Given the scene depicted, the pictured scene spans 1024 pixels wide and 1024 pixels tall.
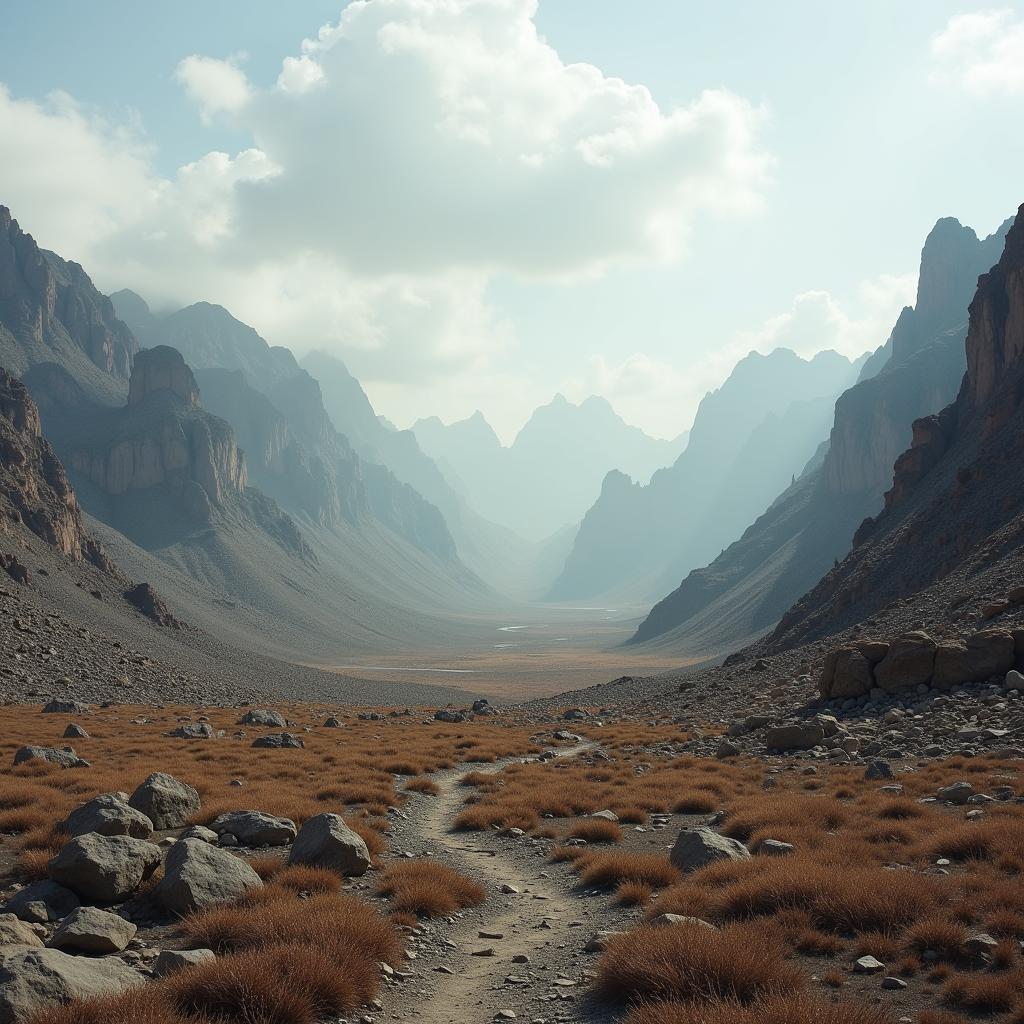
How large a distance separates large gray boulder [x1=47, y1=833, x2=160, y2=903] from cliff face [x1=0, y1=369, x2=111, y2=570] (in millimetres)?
108136

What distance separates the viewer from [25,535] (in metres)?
101

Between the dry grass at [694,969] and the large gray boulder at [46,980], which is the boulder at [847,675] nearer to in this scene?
the dry grass at [694,969]

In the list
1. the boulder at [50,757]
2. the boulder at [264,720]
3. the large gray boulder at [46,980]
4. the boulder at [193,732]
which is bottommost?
the boulder at [264,720]

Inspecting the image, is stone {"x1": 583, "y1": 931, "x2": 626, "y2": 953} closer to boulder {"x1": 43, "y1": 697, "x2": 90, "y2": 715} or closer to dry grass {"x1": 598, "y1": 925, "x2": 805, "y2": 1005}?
dry grass {"x1": 598, "y1": 925, "x2": 805, "y2": 1005}

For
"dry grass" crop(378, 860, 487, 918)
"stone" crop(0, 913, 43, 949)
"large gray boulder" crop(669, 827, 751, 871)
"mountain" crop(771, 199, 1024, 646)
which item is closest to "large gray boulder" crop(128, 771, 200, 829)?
"dry grass" crop(378, 860, 487, 918)

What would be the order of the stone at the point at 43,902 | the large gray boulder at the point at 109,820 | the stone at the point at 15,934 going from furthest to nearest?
the large gray boulder at the point at 109,820, the stone at the point at 43,902, the stone at the point at 15,934

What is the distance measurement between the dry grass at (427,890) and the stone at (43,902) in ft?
13.9

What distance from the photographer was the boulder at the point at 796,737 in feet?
82.8

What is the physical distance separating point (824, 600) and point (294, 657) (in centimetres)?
11001

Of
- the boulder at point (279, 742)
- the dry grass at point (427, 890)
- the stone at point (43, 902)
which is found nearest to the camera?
the stone at point (43, 902)

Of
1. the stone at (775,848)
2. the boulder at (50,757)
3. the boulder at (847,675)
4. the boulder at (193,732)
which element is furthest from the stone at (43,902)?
the boulder at (847,675)

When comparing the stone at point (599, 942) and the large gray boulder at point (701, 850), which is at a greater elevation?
the stone at point (599, 942)

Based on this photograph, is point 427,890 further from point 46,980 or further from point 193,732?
point 193,732

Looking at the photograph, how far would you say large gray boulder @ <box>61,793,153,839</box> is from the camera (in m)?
11.6
